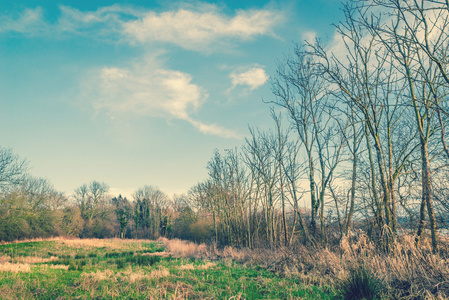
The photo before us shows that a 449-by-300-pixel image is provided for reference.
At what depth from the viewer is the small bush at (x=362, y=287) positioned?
451cm

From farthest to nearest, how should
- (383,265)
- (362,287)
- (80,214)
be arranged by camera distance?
(80,214)
(383,265)
(362,287)

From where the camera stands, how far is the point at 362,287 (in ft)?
15.1

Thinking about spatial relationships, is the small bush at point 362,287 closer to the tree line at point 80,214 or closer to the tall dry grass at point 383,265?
the tall dry grass at point 383,265

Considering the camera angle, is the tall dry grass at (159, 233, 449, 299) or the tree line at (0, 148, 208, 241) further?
the tree line at (0, 148, 208, 241)

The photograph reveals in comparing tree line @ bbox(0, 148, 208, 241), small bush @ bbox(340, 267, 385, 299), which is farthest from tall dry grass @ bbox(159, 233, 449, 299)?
tree line @ bbox(0, 148, 208, 241)

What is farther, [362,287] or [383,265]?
[383,265]

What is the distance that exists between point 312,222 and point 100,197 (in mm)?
51578

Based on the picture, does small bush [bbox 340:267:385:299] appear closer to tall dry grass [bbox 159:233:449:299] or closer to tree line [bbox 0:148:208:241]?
tall dry grass [bbox 159:233:449:299]

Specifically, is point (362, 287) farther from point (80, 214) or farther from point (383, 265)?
point (80, 214)

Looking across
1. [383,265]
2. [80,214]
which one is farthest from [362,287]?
[80,214]

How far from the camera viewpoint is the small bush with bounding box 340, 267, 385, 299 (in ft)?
14.8

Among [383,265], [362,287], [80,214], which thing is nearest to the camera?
[362,287]

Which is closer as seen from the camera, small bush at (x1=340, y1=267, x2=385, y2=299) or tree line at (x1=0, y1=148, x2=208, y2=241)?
small bush at (x1=340, y1=267, x2=385, y2=299)

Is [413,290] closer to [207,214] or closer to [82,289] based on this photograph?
[82,289]
